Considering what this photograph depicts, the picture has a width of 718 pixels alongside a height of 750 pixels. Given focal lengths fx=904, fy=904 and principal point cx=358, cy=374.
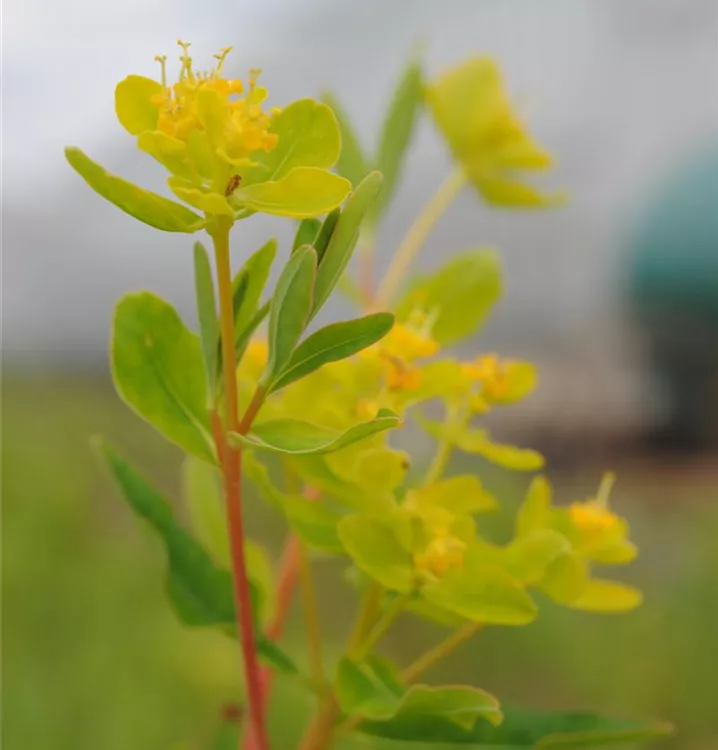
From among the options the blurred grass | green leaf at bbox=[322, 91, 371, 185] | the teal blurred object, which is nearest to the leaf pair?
green leaf at bbox=[322, 91, 371, 185]

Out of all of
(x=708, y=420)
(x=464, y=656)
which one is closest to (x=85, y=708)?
(x=464, y=656)

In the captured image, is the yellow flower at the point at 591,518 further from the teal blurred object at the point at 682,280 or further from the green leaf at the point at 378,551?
the teal blurred object at the point at 682,280

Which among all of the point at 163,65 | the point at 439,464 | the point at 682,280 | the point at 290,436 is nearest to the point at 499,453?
the point at 439,464

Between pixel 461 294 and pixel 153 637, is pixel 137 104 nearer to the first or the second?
pixel 461 294

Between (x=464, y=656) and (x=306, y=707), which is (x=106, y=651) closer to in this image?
(x=306, y=707)

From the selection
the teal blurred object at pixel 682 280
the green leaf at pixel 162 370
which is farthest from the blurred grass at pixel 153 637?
the teal blurred object at pixel 682 280

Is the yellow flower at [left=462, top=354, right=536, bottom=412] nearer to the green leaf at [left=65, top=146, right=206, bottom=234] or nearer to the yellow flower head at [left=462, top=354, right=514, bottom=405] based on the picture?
the yellow flower head at [left=462, top=354, right=514, bottom=405]
